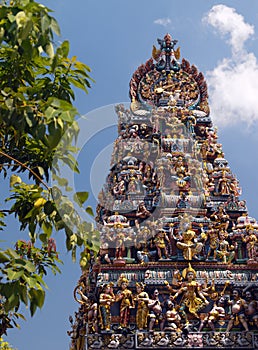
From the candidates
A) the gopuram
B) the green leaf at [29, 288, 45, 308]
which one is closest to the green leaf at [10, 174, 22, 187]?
the green leaf at [29, 288, 45, 308]

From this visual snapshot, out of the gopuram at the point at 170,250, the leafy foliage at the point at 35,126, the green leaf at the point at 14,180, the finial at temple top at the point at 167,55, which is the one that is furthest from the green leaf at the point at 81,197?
the finial at temple top at the point at 167,55

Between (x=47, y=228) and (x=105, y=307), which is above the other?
(x=105, y=307)

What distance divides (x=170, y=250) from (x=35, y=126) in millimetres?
15832

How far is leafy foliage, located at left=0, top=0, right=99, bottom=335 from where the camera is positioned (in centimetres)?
533

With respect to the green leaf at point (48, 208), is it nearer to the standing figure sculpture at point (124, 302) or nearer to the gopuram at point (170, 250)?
the gopuram at point (170, 250)

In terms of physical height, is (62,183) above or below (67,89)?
below

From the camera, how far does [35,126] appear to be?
219 inches

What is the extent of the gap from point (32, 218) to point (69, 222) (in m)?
0.39

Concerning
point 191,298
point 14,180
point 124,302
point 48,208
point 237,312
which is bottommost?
point 48,208

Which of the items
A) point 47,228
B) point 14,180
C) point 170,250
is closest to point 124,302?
point 170,250

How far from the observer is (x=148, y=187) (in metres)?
23.3

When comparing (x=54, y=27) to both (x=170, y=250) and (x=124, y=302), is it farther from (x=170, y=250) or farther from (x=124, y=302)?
(x=170, y=250)

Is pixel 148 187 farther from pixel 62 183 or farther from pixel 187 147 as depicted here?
pixel 62 183

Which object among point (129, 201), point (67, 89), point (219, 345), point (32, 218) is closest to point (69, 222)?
point (32, 218)
